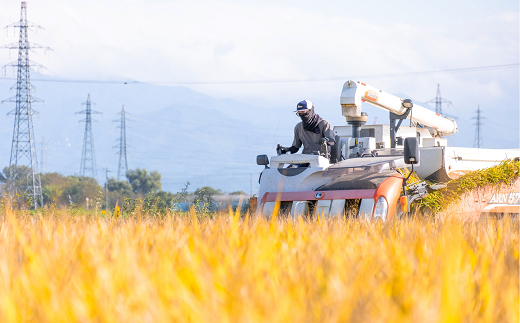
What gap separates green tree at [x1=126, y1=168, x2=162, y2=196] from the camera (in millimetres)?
69956

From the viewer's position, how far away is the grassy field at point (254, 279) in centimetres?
165

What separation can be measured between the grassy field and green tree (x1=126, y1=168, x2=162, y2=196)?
221ft

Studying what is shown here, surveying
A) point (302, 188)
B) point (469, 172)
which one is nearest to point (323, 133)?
point (302, 188)

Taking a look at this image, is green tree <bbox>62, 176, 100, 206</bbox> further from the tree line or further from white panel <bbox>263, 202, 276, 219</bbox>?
white panel <bbox>263, 202, 276, 219</bbox>

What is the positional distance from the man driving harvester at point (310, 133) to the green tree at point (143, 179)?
6033 cm

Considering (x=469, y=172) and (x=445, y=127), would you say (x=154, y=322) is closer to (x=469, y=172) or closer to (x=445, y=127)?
(x=469, y=172)

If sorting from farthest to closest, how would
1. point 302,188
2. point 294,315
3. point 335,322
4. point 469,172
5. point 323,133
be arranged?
point 469,172 → point 323,133 → point 302,188 → point 294,315 → point 335,322

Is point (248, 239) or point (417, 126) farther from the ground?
point (417, 126)

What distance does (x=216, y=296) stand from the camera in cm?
179

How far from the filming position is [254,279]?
2.10 meters

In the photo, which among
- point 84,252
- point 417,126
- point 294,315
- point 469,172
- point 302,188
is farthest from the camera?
point 417,126

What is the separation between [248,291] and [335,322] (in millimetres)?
433

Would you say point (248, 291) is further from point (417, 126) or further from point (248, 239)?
point (417, 126)

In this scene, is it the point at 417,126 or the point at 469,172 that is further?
the point at 417,126
